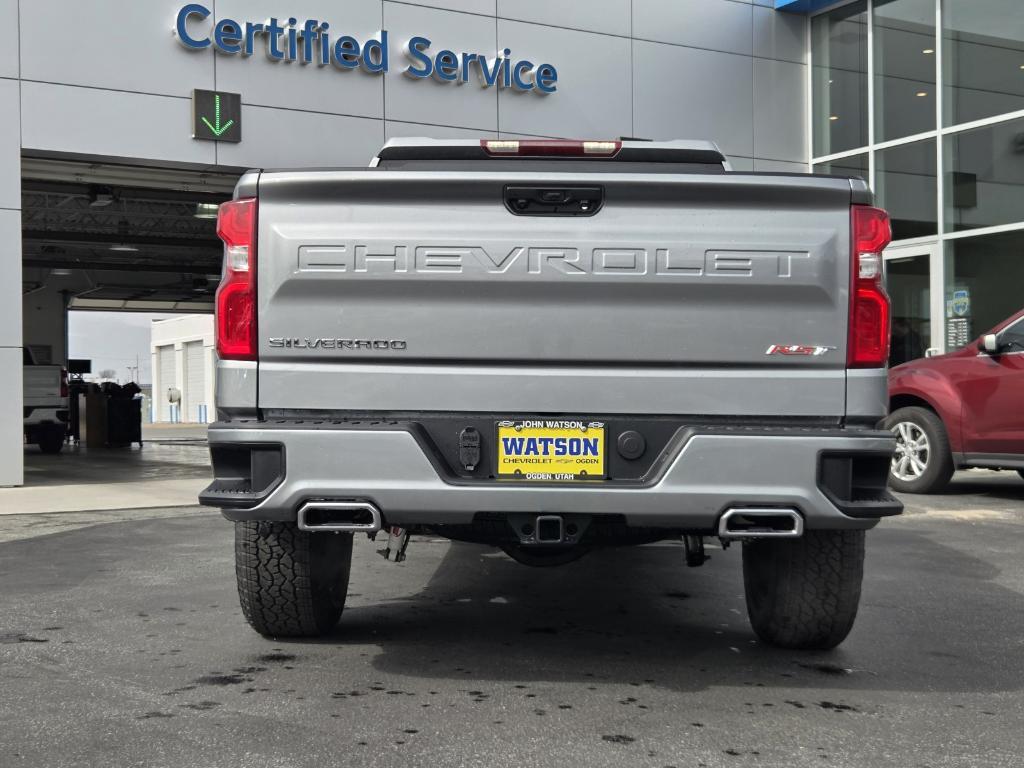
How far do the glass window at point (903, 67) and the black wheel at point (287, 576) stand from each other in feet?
Answer: 43.5

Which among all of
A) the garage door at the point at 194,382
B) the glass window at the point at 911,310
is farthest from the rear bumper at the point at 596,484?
the garage door at the point at 194,382

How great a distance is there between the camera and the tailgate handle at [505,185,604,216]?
12.1 feet

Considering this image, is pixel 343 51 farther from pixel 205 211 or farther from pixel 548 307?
pixel 548 307

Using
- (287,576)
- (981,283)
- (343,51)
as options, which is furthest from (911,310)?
(287,576)

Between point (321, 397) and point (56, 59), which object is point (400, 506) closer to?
point (321, 397)

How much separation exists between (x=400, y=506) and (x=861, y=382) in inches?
60.6

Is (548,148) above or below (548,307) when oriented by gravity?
above

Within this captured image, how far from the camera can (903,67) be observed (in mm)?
15719

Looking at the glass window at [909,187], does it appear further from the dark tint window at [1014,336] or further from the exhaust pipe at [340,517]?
the exhaust pipe at [340,517]

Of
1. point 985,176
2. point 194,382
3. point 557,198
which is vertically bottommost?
point 194,382

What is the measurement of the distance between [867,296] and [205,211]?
18508 millimetres

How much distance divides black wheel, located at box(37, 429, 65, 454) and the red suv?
15.0m

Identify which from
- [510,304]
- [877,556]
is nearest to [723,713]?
[510,304]

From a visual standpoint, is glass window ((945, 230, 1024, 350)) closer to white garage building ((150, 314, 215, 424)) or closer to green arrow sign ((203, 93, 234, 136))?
green arrow sign ((203, 93, 234, 136))
